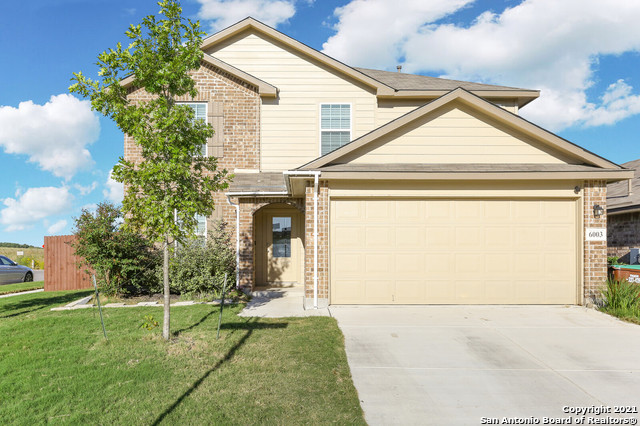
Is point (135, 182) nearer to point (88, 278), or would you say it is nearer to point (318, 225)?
point (318, 225)

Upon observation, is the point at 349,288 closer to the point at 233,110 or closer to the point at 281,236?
the point at 281,236

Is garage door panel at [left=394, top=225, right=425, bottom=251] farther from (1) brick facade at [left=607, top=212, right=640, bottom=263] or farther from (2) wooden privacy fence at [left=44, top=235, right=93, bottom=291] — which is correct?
(2) wooden privacy fence at [left=44, top=235, right=93, bottom=291]

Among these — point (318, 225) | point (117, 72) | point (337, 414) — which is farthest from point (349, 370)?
point (117, 72)

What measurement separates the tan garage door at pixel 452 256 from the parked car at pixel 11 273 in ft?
52.9

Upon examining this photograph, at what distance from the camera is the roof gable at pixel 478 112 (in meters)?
8.88

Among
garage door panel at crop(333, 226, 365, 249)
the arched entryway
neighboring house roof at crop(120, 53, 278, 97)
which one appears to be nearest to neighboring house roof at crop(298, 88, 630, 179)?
garage door panel at crop(333, 226, 365, 249)

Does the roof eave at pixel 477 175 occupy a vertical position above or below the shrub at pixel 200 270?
above

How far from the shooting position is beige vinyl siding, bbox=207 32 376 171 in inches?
487

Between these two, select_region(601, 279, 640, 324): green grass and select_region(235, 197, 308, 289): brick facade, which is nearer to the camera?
select_region(601, 279, 640, 324): green grass

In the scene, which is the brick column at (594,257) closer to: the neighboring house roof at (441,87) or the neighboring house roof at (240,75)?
the neighboring house roof at (441,87)

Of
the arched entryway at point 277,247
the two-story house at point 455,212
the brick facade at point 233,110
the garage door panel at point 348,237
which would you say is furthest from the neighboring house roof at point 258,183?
the garage door panel at point 348,237

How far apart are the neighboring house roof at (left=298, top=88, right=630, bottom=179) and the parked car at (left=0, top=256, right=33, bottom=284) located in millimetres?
16073

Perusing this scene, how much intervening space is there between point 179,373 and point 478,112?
876 cm

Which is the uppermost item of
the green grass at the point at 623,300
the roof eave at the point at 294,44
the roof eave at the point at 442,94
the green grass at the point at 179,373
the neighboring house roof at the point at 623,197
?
the roof eave at the point at 294,44
